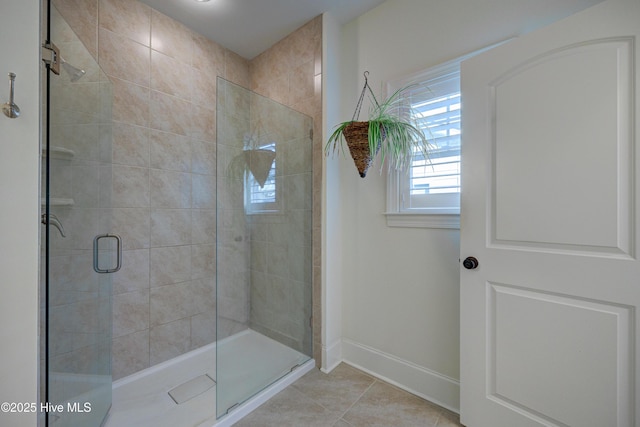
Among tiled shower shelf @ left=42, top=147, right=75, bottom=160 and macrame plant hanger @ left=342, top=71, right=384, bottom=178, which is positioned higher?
macrame plant hanger @ left=342, top=71, right=384, bottom=178

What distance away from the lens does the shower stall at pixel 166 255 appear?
113 centimetres

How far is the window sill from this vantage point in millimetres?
1543

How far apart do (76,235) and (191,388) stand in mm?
1276

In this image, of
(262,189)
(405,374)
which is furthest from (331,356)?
(262,189)

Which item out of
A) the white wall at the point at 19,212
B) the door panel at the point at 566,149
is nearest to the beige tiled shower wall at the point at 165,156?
the white wall at the point at 19,212

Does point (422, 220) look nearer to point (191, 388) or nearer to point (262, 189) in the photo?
point (262, 189)

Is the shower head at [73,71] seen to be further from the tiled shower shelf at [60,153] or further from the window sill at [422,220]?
the window sill at [422,220]

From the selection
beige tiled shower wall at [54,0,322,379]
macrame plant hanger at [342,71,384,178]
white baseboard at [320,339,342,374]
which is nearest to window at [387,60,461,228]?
macrame plant hanger at [342,71,384,178]

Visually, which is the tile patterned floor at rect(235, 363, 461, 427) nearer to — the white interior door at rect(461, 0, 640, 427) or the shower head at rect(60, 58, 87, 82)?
the white interior door at rect(461, 0, 640, 427)

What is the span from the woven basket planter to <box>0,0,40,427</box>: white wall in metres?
1.32

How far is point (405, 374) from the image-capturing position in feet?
5.68

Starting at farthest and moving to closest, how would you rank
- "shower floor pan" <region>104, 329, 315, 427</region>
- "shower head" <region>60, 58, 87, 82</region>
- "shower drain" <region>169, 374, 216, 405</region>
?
1. "shower drain" <region>169, 374, 216, 405</region>
2. "shower floor pan" <region>104, 329, 315, 427</region>
3. "shower head" <region>60, 58, 87, 82</region>

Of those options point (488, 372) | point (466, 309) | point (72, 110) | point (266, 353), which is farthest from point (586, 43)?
point (266, 353)

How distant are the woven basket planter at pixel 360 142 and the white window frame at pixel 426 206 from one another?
340 millimetres
